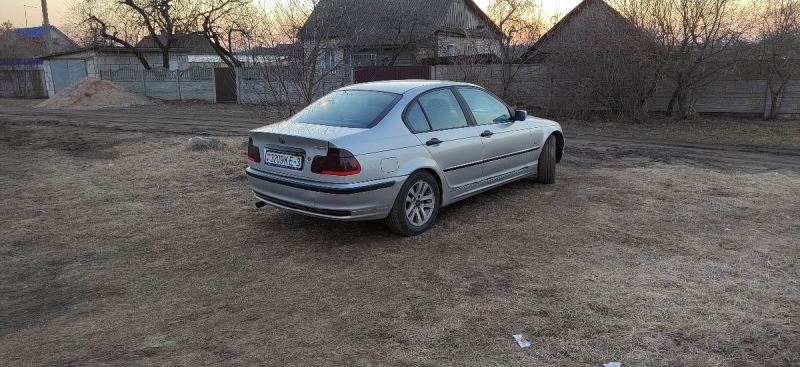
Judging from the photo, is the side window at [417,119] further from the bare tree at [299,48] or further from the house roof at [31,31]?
the house roof at [31,31]

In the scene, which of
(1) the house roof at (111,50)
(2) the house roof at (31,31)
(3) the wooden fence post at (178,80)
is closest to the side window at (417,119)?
(3) the wooden fence post at (178,80)

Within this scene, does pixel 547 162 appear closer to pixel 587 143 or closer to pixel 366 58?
pixel 587 143

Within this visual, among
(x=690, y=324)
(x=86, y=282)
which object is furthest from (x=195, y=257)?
(x=690, y=324)

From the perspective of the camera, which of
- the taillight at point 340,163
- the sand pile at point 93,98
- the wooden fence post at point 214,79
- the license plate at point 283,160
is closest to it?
the taillight at point 340,163

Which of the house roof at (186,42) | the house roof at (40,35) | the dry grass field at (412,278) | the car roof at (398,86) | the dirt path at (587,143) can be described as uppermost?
the house roof at (40,35)

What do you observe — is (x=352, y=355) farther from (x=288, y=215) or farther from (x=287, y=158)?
(x=288, y=215)

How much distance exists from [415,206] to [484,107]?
5.62ft

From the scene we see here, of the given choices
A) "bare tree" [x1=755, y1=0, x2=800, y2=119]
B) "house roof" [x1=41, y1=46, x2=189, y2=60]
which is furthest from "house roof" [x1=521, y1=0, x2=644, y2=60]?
"house roof" [x1=41, y1=46, x2=189, y2=60]

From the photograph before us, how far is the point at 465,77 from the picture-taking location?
680 inches

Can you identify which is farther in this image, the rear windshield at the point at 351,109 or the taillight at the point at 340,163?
the rear windshield at the point at 351,109

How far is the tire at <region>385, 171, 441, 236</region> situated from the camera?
195 inches

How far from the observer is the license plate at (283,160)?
15.8ft

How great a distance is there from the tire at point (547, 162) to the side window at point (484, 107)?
94 cm

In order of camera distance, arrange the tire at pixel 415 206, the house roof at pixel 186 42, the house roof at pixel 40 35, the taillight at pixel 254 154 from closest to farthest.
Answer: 1. the tire at pixel 415 206
2. the taillight at pixel 254 154
3. the house roof at pixel 186 42
4. the house roof at pixel 40 35
